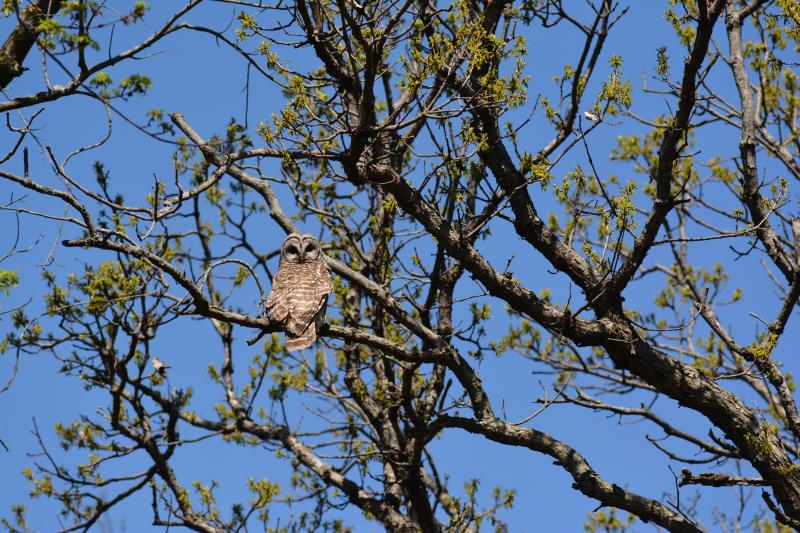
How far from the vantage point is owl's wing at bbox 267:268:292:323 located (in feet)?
19.8

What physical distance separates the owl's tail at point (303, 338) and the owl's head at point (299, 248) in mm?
1598

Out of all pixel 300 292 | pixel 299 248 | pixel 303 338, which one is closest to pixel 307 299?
pixel 300 292

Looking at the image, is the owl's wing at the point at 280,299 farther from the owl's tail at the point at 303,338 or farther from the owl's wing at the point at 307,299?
the owl's tail at the point at 303,338

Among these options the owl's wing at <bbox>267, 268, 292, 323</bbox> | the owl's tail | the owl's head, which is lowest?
the owl's tail

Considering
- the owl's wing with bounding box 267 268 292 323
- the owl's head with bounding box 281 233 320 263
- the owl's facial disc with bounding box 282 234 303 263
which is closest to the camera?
the owl's wing with bounding box 267 268 292 323

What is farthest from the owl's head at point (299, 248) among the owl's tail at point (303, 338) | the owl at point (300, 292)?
the owl's tail at point (303, 338)

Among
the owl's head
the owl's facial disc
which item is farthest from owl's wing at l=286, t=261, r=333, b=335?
the owl's facial disc

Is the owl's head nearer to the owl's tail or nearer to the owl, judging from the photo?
the owl

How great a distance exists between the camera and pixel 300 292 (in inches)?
254

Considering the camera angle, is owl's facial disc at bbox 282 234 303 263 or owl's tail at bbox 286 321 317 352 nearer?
owl's tail at bbox 286 321 317 352

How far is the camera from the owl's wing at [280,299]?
6039mm

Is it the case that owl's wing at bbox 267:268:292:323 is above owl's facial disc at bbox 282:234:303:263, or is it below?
below

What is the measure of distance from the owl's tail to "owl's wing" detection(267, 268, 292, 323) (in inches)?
6.3

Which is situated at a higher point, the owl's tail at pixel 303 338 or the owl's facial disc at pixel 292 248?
the owl's facial disc at pixel 292 248
